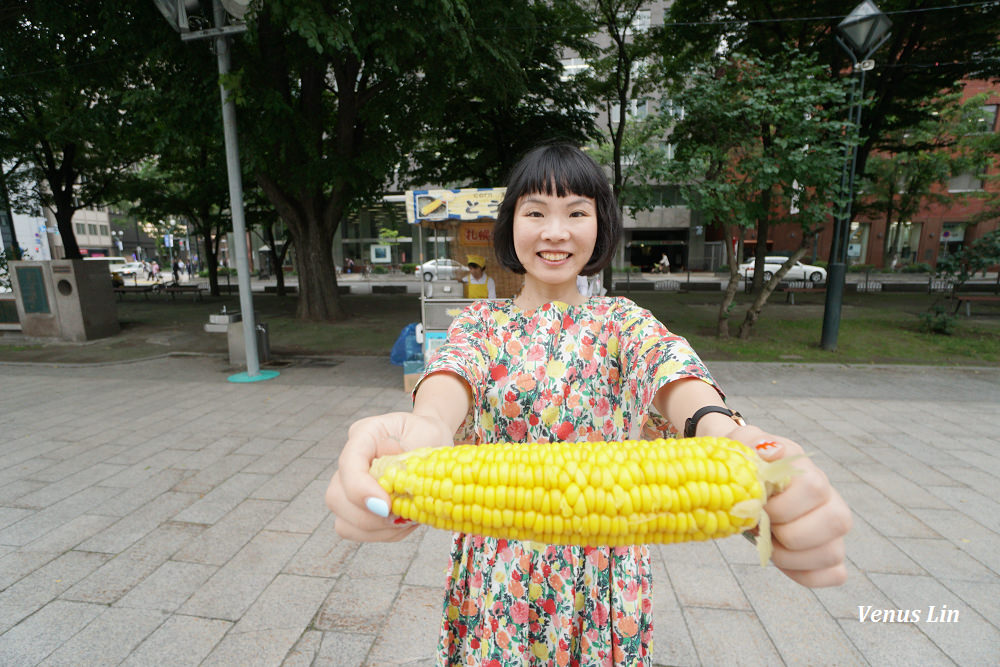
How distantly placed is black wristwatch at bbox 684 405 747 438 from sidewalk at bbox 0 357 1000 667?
181 centimetres

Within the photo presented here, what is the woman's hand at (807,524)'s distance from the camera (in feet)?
2.68

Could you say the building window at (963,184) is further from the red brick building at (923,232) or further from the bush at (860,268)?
the bush at (860,268)

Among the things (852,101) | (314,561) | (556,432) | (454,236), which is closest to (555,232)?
(556,432)

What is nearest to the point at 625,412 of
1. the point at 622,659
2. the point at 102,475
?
the point at 622,659

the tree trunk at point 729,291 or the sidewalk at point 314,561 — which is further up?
the tree trunk at point 729,291

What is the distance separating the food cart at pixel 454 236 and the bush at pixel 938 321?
1014 cm

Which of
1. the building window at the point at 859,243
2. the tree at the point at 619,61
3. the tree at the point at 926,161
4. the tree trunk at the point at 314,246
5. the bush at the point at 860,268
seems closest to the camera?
the tree trunk at the point at 314,246

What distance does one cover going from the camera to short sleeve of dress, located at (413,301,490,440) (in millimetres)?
1272

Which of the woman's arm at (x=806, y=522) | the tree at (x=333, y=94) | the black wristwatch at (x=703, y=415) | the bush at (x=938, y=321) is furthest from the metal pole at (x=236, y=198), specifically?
the bush at (x=938, y=321)

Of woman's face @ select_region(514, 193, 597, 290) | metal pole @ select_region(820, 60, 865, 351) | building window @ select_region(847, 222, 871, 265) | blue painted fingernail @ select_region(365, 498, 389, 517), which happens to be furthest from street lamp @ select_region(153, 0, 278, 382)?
building window @ select_region(847, 222, 871, 265)

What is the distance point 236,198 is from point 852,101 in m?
10.7

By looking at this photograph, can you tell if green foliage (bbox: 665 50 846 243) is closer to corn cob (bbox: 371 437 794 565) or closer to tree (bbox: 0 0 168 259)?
corn cob (bbox: 371 437 794 565)

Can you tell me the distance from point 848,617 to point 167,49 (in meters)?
11.3

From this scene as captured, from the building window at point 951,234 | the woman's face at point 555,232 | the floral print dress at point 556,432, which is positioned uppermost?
the building window at point 951,234
